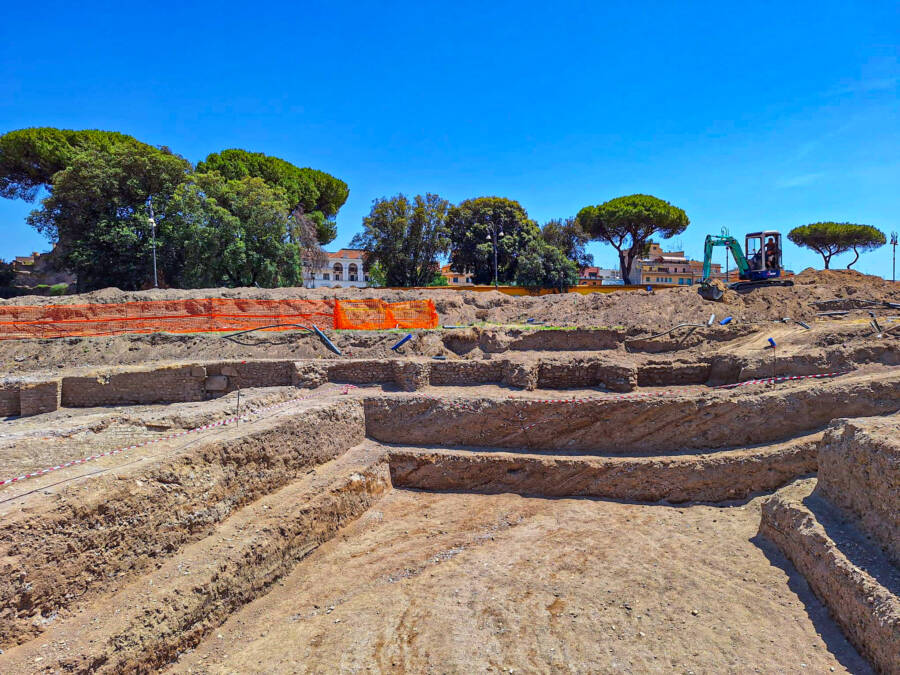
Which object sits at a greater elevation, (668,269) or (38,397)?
(668,269)

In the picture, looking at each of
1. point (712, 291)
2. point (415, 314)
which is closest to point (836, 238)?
point (712, 291)

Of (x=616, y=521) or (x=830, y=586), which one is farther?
(x=616, y=521)

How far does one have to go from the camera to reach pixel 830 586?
434 cm

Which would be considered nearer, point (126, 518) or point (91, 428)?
point (126, 518)

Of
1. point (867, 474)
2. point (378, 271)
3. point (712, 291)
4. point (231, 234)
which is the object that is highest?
point (231, 234)

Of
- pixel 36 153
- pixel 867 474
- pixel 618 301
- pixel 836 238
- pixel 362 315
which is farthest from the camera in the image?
pixel 836 238

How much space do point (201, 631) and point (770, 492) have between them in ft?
23.8

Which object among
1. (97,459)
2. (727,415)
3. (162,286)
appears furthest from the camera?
(162,286)

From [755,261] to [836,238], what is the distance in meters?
26.3

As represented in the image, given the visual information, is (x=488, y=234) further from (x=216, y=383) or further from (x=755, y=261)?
(x=216, y=383)

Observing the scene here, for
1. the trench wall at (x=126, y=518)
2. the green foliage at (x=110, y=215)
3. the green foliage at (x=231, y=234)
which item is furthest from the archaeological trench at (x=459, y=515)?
the green foliage at (x=110, y=215)

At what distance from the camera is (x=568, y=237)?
116 feet

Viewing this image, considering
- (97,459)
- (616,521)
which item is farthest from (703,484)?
(97,459)

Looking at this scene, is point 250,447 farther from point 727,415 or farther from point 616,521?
point 727,415
